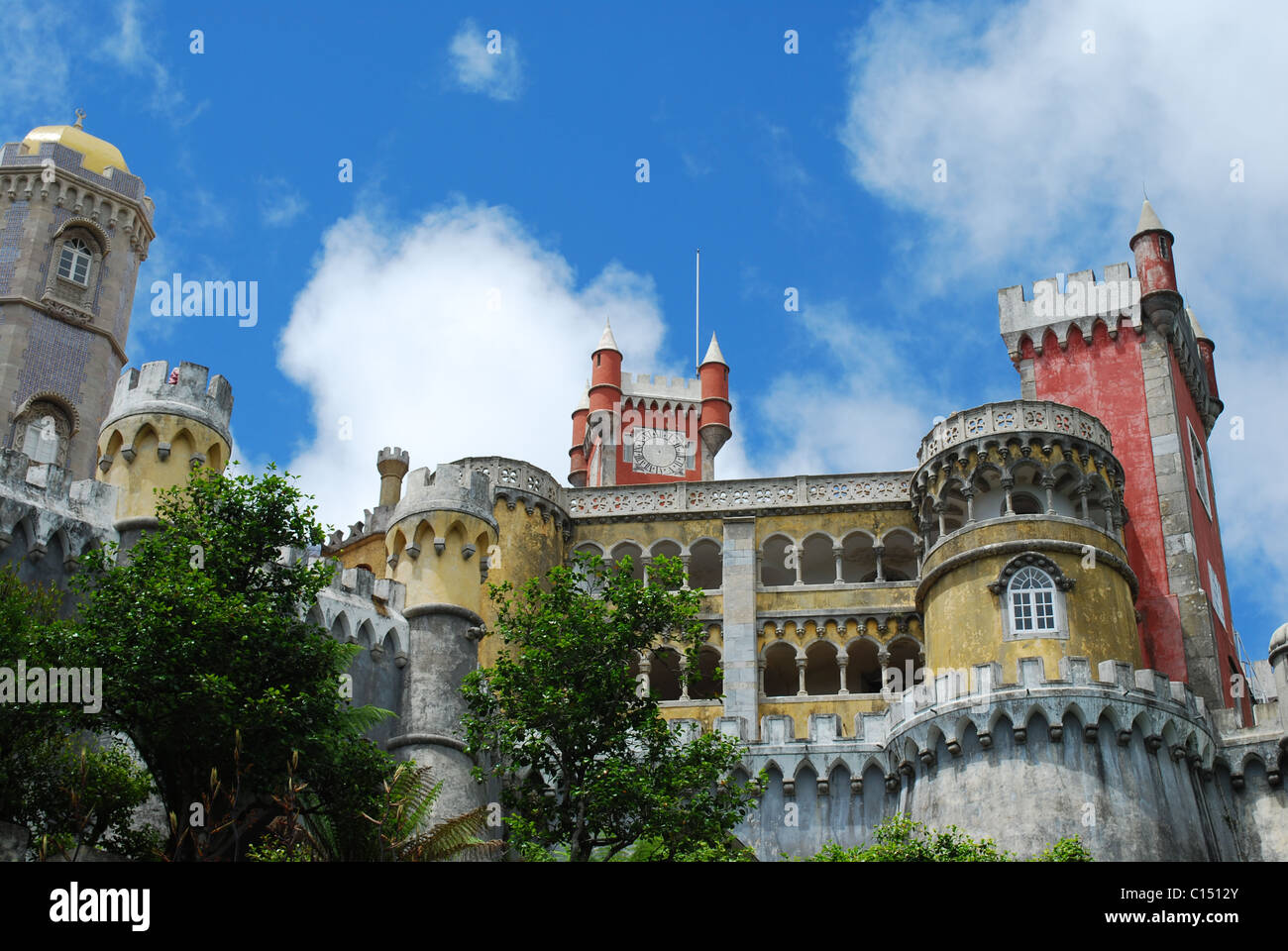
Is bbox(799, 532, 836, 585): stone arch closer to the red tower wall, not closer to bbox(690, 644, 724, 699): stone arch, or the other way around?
bbox(690, 644, 724, 699): stone arch

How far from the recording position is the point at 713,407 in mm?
86062

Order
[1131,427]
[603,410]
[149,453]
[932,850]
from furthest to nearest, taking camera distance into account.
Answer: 1. [603,410]
2. [1131,427]
3. [149,453]
4. [932,850]

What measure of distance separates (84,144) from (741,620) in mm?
34327

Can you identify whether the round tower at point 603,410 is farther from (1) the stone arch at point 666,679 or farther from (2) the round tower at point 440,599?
(2) the round tower at point 440,599

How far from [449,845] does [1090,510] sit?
27226mm

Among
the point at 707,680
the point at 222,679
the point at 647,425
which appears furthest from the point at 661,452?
the point at 222,679

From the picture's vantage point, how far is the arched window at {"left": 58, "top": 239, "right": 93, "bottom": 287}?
62.3 meters

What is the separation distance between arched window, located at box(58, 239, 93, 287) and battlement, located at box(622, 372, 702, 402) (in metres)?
33.7

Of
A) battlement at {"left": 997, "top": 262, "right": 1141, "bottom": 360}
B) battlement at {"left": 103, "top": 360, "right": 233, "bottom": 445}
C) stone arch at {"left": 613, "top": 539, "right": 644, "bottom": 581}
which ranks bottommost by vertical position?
battlement at {"left": 103, "top": 360, "right": 233, "bottom": 445}

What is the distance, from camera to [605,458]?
83562 mm

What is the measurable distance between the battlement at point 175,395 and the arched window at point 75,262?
1084 inches

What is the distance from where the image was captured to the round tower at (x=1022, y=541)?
147 feet

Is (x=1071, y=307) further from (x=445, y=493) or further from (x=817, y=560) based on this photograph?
(x=445, y=493)

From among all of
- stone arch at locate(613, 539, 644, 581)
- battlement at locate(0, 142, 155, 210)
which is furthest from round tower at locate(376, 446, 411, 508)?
battlement at locate(0, 142, 155, 210)
